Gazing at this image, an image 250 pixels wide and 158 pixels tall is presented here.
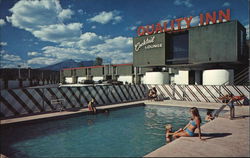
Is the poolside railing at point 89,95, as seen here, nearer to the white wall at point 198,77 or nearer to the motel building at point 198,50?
the motel building at point 198,50

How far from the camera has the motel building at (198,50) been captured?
2466 centimetres

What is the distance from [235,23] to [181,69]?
12.9 m

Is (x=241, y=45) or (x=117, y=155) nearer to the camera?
(x=117, y=155)

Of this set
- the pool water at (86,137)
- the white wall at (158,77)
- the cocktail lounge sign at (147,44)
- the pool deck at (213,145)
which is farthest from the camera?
the white wall at (158,77)

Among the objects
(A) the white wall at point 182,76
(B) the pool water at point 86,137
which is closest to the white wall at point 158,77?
(A) the white wall at point 182,76

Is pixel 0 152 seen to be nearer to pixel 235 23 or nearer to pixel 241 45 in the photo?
pixel 235 23

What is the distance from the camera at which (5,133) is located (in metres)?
8.38

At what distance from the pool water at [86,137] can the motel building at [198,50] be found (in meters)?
18.0

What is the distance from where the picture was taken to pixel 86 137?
26.8ft

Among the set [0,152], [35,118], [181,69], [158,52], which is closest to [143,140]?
[0,152]

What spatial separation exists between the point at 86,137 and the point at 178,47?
26.7m

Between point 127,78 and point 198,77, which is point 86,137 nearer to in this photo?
point 198,77

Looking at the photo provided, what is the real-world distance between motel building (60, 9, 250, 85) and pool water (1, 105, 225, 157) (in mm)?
18041

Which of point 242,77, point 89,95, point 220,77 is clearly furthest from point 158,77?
point 89,95
